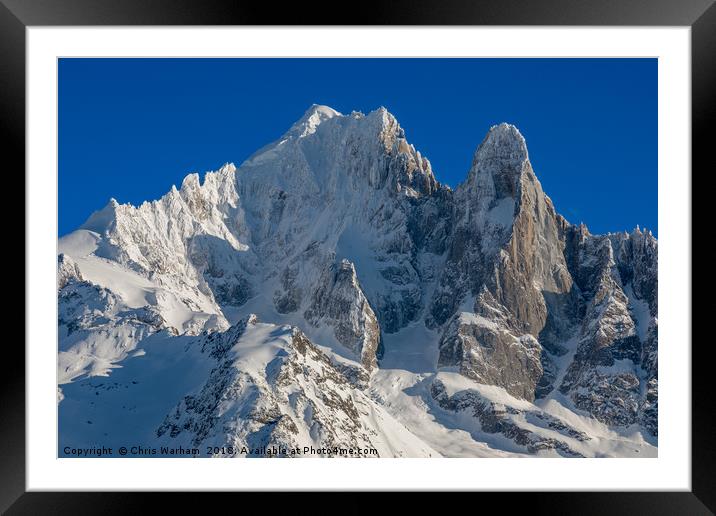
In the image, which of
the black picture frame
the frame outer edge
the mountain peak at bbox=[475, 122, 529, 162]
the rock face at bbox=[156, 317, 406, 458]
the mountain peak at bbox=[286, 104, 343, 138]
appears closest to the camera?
the black picture frame

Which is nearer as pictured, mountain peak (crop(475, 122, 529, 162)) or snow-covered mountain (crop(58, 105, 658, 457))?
snow-covered mountain (crop(58, 105, 658, 457))

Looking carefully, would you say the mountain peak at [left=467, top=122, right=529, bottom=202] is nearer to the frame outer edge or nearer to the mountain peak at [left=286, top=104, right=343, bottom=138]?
the mountain peak at [left=286, top=104, right=343, bottom=138]

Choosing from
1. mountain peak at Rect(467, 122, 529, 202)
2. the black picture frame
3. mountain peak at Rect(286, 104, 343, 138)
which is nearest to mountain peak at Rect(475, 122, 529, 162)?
mountain peak at Rect(467, 122, 529, 202)

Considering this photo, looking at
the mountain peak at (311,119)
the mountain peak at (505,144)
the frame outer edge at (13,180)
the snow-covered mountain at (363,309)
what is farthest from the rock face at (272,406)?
the mountain peak at (311,119)

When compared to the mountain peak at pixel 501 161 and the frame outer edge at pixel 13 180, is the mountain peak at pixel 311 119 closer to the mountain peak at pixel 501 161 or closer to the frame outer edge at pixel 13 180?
the mountain peak at pixel 501 161

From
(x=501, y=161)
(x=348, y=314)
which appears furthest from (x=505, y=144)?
(x=348, y=314)
